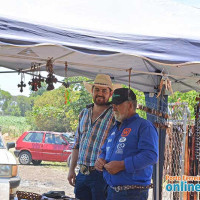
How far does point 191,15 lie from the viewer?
14.6 feet

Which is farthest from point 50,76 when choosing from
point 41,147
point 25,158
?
point 25,158

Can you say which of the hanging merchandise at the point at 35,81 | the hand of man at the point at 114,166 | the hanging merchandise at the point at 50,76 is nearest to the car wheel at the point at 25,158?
the hanging merchandise at the point at 35,81

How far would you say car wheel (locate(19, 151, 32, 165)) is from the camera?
53.3ft

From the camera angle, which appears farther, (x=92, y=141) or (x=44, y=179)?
(x=44, y=179)

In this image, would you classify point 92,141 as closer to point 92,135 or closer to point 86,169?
point 92,135

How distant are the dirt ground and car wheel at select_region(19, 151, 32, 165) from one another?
1.14 feet

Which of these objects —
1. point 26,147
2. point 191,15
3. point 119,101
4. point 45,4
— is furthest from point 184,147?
point 26,147

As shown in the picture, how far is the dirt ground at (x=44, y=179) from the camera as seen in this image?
11.1 metres

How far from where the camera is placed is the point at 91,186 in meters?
4.16

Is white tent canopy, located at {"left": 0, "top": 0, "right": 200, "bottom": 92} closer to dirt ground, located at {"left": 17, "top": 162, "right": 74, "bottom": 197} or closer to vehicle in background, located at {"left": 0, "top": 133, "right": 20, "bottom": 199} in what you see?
vehicle in background, located at {"left": 0, "top": 133, "right": 20, "bottom": 199}

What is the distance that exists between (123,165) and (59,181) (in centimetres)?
961

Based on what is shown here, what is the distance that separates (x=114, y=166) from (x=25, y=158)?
525 inches

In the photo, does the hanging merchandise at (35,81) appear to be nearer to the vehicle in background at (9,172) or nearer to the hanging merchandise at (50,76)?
the hanging merchandise at (50,76)

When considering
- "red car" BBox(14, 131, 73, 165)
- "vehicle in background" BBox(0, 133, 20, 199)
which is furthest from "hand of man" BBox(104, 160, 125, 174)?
"red car" BBox(14, 131, 73, 165)
